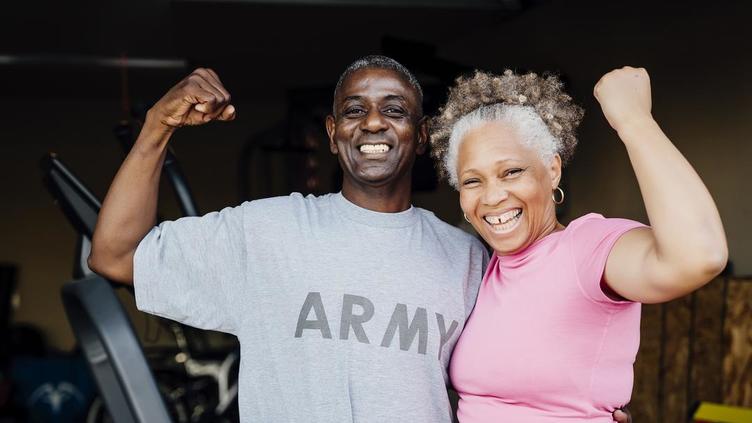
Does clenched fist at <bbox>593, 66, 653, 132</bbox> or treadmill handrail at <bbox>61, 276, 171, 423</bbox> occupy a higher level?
clenched fist at <bbox>593, 66, 653, 132</bbox>

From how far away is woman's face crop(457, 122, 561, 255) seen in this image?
1.66 metres

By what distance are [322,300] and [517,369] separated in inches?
15.1

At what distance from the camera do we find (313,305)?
5.45ft

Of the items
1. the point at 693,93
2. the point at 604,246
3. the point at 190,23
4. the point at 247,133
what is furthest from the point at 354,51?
the point at 604,246

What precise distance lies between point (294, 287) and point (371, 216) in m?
0.24

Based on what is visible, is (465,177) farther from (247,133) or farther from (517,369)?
(247,133)

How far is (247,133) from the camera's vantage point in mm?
9273

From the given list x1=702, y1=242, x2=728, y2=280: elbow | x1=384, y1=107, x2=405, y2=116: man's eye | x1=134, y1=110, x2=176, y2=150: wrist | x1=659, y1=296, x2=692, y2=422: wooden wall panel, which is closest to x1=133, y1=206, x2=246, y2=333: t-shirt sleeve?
x1=134, y1=110, x2=176, y2=150: wrist

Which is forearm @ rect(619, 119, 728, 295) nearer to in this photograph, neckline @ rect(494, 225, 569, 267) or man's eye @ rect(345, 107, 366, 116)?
neckline @ rect(494, 225, 569, 267)

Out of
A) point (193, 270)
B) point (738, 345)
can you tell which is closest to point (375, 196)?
point (193, 270)

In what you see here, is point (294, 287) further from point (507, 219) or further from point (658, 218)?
point (658, 218)

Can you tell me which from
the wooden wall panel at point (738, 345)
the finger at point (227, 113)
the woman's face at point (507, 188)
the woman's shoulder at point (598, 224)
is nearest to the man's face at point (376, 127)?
the woman's face at point (507, 188)

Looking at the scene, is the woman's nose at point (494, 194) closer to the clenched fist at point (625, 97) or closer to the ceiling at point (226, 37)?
the clenched fist at point (625, 97)

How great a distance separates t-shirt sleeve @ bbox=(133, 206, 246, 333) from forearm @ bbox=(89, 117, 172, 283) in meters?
0.03
